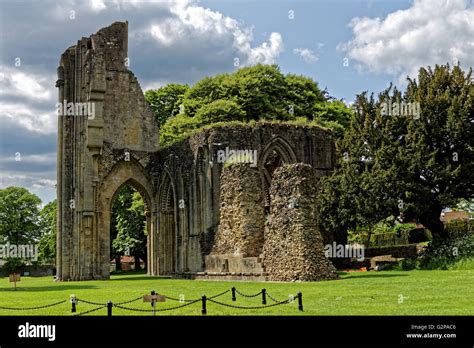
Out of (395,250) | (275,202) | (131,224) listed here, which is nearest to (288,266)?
(275,202)

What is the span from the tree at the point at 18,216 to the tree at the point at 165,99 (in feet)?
68.4

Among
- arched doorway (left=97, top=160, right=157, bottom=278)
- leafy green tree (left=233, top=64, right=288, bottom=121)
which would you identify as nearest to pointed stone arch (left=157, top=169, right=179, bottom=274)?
arched doorway (left=97, top=160, right=157, bottom=278)

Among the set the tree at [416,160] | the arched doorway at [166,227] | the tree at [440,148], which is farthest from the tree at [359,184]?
the arched doorway at [166,227]

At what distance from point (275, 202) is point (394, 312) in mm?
12132

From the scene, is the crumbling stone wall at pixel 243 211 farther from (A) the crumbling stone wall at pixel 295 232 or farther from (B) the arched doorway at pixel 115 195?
(B) the arched doorway at pixel 115 195

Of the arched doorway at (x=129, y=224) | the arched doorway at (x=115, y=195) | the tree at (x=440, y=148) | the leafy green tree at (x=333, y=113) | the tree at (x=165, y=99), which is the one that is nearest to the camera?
the tree at (x=440, y=148)

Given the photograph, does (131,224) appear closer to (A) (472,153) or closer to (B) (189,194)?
(B) (189,194)

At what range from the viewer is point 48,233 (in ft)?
210

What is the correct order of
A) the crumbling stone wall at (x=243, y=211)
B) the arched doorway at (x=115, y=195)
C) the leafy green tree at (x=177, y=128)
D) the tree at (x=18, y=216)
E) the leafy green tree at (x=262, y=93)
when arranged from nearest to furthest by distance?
1. the crumbling stone wall at (x=243, y=211)
2. the arched doorway at (x=115, y=195)
3. the leafy green tree at (x=177, y=128)
4. the leafy green tree at (x=262, y=93)
5. the tree at (x=18, y=216)

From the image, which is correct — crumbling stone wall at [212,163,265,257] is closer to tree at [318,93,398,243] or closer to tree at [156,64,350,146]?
tree at [318,93,398,243]

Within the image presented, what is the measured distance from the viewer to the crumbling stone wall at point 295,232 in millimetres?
23000

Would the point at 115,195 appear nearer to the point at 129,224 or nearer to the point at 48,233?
the point at 129,224

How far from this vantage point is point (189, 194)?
35594mm

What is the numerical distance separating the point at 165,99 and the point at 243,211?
1168 inches
